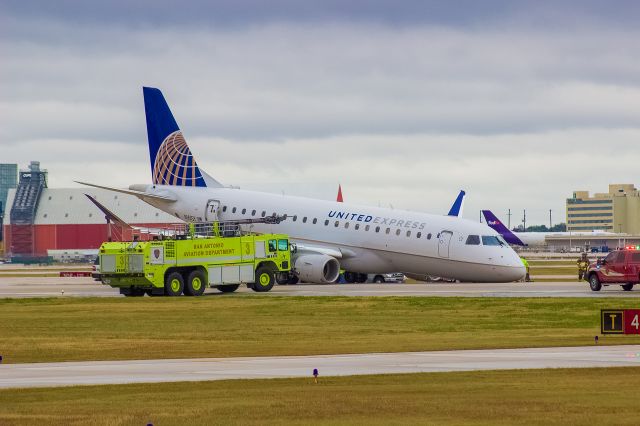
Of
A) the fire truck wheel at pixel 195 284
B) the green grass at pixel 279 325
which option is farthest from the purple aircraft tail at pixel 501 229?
the green grass at pixel 279 325

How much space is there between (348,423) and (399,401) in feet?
7.25

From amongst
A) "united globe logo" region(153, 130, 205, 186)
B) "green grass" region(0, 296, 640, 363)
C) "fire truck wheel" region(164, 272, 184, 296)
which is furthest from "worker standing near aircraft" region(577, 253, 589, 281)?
"green grass" region(0, 296, 640, 363)

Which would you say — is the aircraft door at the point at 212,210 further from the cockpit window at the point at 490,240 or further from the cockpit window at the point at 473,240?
the cockpit window at the point at 490,240

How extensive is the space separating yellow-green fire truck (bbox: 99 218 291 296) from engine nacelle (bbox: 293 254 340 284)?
216 inches

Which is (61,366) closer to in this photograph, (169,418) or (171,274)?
(169,418)

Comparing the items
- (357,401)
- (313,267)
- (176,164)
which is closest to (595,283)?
(313,267)

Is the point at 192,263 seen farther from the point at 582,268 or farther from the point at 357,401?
the point at 357,401

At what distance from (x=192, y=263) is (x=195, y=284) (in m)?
0.95

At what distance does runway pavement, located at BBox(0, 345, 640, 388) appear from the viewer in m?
24.9

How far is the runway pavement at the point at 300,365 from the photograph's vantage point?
979 inches

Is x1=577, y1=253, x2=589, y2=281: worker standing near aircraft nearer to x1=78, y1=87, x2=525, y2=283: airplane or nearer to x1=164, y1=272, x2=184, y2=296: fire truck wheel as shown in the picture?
x1=78, y1=87, x2=525, y2=283: airplane

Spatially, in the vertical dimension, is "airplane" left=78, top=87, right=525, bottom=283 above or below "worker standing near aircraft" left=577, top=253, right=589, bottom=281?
above

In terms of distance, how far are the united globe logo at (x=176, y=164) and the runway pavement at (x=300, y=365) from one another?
48.2m

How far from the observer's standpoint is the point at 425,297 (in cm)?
5253
